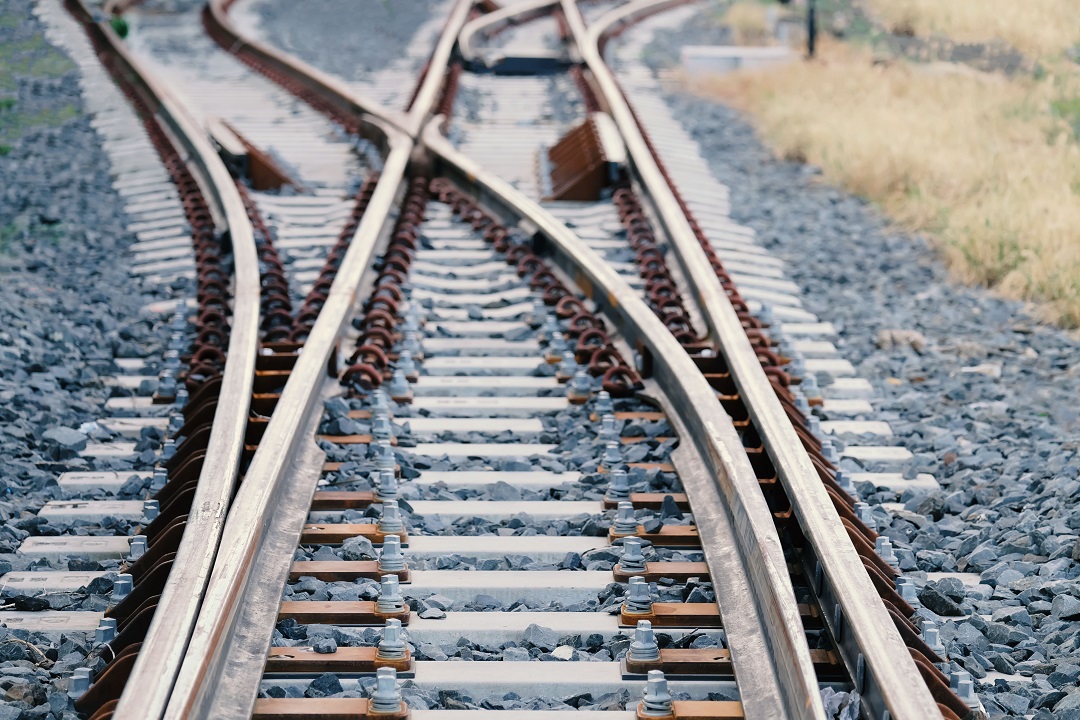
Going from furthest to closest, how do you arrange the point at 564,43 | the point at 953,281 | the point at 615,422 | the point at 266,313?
1. the point at 564,43
2. the point at 953,281
3. the point at 266,313
4. the point at 615,422

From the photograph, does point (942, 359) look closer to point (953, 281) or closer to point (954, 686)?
point (953, 281)

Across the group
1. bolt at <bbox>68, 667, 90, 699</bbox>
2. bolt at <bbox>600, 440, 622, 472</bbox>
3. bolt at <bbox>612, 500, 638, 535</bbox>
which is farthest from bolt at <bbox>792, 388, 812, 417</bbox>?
bolt at <bbox>68, 667, 90, 699</bbox>

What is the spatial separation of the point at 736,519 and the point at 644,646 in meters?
0.63

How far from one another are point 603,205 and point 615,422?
385 cm

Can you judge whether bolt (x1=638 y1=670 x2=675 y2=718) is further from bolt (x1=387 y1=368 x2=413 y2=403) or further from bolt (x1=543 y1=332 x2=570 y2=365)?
bolt (x1=543 y1=332 x2=570 y2=365)

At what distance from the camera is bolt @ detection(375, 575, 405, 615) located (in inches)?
140

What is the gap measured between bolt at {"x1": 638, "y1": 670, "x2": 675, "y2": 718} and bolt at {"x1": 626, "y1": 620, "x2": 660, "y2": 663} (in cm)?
19

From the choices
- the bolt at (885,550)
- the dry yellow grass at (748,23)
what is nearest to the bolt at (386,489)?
the bolt at (885,550)

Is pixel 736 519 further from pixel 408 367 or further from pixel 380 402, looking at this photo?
pixel 408 367

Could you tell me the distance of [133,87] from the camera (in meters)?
12.7

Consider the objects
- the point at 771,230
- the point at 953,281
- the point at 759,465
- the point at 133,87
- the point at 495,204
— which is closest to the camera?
the point at 759,465

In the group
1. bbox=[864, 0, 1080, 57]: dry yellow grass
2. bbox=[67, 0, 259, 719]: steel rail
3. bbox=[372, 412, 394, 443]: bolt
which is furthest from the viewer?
bbox=[864, 0, 1080, 57]: dry yellow grass

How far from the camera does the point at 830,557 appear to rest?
11.3 feet

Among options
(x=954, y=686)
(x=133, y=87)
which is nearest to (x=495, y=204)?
(x=954, y=686)
